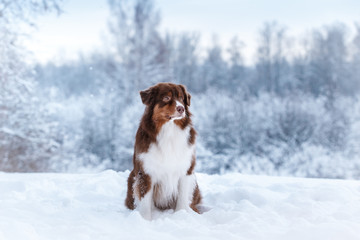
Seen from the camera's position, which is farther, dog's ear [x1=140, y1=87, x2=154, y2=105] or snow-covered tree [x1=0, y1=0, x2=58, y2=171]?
snow-covered tree [x1=0, y1=0, x2=58, y2=171]

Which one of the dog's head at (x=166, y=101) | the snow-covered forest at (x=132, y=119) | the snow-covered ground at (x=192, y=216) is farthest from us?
the snow-covered forest at (x=132, y=119)

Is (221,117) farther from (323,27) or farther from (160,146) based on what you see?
(323,27)

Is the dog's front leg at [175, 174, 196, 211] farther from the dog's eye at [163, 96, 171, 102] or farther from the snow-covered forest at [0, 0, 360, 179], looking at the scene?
the snow-covered forest at [0, 0, 360, 179]

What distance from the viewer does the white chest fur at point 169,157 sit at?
3785 millimetres

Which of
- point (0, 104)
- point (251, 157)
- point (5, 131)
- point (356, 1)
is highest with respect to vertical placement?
point (356, 1)

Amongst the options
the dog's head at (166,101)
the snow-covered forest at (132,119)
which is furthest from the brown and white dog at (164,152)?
the snow-covered forest at (132,119)

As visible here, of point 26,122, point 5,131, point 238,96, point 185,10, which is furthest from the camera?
point 185,10

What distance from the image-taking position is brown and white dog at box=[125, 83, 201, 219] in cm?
379

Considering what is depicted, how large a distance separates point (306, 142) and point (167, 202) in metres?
10.4

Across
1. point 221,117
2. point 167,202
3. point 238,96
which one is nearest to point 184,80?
point 238,96

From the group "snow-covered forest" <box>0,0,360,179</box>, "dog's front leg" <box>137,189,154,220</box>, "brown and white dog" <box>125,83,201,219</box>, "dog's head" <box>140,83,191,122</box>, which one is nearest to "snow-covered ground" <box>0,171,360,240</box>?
"dog's front leg" <box>137,189,154,220</box>

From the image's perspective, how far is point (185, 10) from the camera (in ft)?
65.3

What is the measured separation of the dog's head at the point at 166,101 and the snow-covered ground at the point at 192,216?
3.58ft

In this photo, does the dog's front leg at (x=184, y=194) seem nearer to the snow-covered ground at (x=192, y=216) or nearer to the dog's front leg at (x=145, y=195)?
the snow-covered ground at (x=192, y=216)
